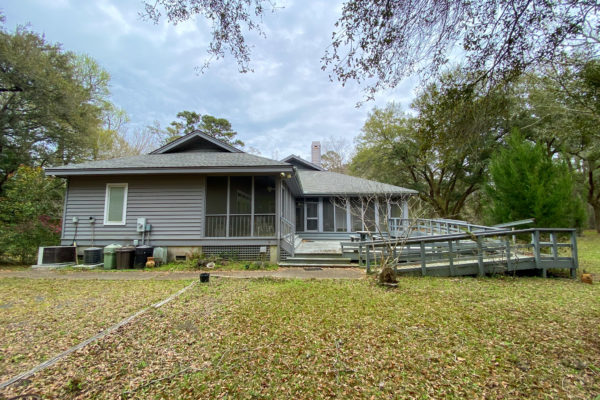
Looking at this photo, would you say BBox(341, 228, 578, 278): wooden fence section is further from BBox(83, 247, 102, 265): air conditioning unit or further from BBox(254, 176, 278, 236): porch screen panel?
BBox(83, 247, 102, 265): air conditioning unit

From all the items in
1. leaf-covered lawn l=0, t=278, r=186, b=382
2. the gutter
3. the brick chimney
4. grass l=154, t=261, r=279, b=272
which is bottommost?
leaf-covered lawn l=0, t=278, r=186, b=382

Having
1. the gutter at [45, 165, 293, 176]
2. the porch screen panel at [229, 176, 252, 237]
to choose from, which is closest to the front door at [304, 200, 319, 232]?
the porch screen panel at [229, 176, 252, 237]

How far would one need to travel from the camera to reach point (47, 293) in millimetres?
5062

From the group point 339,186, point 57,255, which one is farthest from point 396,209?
point 57,255

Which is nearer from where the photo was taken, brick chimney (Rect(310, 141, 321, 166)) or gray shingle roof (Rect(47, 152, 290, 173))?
gray shingle roof (Rect(47, 152, 290, 173))

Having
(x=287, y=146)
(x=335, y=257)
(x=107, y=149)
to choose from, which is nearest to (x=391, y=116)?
(x=287, y=146)

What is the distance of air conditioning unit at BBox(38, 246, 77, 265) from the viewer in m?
8.09

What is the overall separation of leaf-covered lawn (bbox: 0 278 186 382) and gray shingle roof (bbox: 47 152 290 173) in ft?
12.5

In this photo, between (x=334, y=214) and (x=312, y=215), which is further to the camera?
(x=312, y=215)

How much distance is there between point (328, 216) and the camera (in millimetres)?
13688

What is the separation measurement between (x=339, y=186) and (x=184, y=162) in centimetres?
806

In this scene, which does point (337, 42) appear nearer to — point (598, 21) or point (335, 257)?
point (598, 21)

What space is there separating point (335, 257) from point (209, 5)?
7.26 metres

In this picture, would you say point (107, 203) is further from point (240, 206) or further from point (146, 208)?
point (240, 206)
